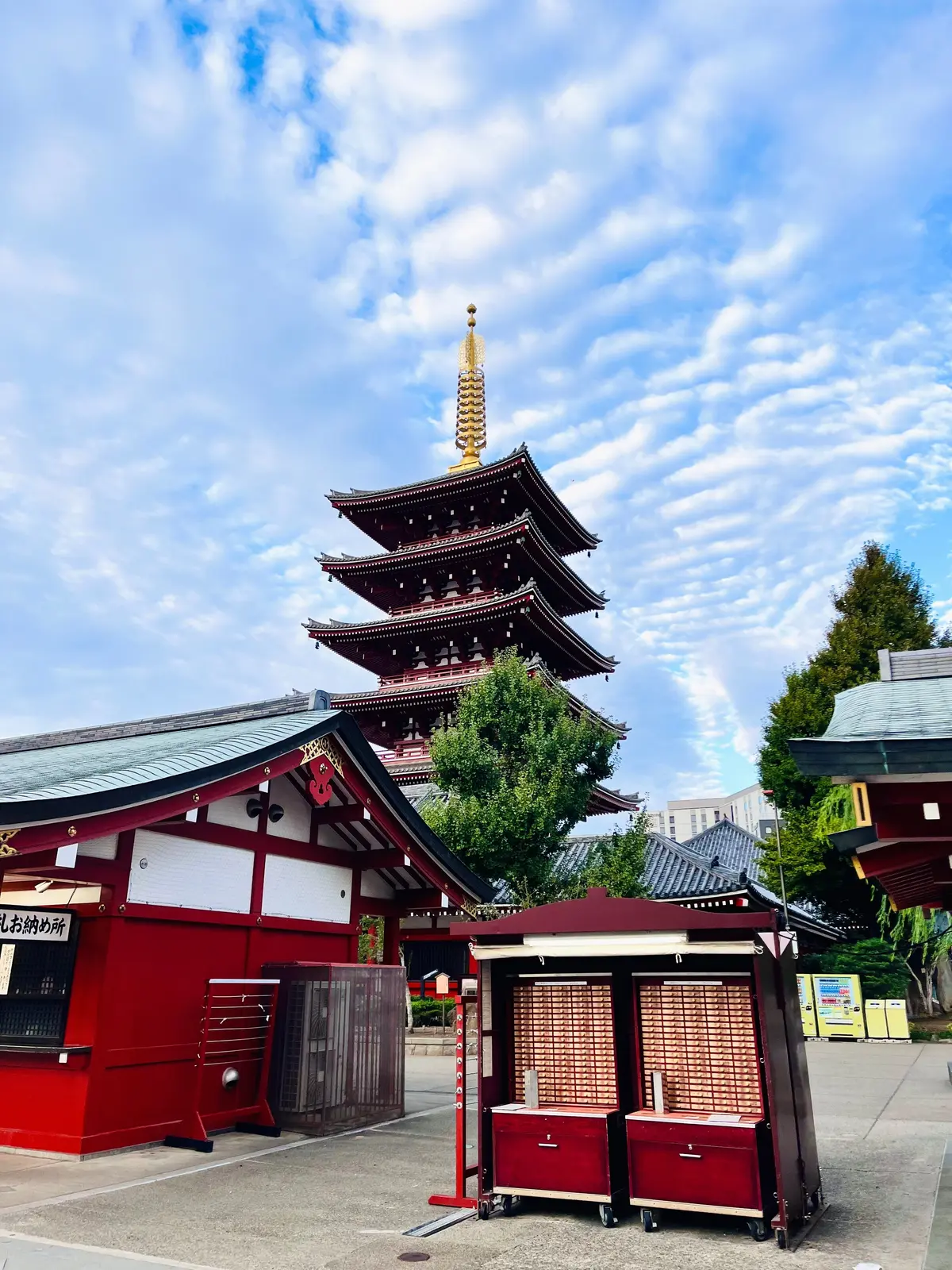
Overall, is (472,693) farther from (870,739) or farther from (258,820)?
(870,739)

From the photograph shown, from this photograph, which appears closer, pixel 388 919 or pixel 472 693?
pixel 388 919

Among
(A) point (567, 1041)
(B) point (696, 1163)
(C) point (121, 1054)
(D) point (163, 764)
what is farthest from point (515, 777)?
(B) point (696, 1163)

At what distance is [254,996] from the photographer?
35.7 ft

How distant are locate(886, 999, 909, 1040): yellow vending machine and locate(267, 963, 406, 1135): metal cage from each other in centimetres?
1905

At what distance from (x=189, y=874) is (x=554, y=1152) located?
5.35m

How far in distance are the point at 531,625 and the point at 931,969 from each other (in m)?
17.3

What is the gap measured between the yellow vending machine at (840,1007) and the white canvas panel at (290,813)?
19.5 metres

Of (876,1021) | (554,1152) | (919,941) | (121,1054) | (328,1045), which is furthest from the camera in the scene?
(919,941)

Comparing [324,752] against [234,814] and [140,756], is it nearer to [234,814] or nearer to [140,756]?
[234,814]

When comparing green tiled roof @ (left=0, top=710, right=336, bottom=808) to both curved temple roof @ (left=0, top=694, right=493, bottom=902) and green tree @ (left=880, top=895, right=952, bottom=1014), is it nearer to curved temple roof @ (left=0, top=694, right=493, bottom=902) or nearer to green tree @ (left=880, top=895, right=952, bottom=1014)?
curved temple roof @ (left=0, top=694, right=493, bottom=902)

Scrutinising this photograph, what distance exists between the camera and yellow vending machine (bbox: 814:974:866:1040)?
2533 cm

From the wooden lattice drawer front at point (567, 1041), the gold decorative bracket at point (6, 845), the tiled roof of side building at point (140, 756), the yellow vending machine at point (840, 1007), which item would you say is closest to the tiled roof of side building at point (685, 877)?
the yellow vending machine at point (840, 1007)

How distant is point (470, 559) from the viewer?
3359cm

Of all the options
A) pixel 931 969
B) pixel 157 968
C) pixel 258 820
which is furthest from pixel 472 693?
pixel 931 969
